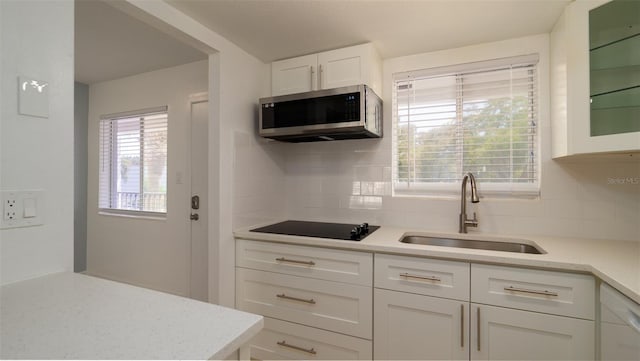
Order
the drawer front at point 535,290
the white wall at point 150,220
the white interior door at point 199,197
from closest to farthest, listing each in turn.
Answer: the drawer front at point 535,290 → the white interior door at point 199,197 → the white wall at point 150,220

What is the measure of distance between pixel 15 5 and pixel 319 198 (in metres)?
1.91

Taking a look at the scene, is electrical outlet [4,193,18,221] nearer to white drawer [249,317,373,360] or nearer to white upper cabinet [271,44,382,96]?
white drawer [249,317,373,360]

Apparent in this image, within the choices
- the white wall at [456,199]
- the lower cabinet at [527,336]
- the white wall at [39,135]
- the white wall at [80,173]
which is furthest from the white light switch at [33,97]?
the white wall at [80,173]

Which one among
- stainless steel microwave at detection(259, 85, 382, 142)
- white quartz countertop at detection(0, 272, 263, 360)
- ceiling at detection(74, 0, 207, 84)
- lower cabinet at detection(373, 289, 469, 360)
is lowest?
lower cabinet at detection(373, 289, 469, 360)

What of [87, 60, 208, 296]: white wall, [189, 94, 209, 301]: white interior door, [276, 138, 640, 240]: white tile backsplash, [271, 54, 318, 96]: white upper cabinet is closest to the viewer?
[276, 138, 640, 240]: white tile backsplash

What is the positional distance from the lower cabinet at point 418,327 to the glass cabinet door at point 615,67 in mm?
1104

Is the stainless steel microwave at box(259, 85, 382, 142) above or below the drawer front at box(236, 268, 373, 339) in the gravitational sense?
above

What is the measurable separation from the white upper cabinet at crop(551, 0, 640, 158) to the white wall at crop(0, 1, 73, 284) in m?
2.25

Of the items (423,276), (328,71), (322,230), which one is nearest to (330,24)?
(328,71)

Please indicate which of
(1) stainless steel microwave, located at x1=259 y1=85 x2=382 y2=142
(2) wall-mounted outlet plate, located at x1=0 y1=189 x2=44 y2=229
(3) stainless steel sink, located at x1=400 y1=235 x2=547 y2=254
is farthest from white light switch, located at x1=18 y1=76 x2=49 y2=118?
(3) stainless steel sink, located at x1=400 y1=235 x2=547 y2=254

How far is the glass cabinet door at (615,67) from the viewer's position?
1.29 metres

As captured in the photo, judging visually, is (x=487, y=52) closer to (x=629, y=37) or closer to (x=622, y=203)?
(x=629, y=37)

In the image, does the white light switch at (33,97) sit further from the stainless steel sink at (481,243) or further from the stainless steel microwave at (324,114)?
the stainless steel sink at (481,243)

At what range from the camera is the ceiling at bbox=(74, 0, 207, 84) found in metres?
1.86
